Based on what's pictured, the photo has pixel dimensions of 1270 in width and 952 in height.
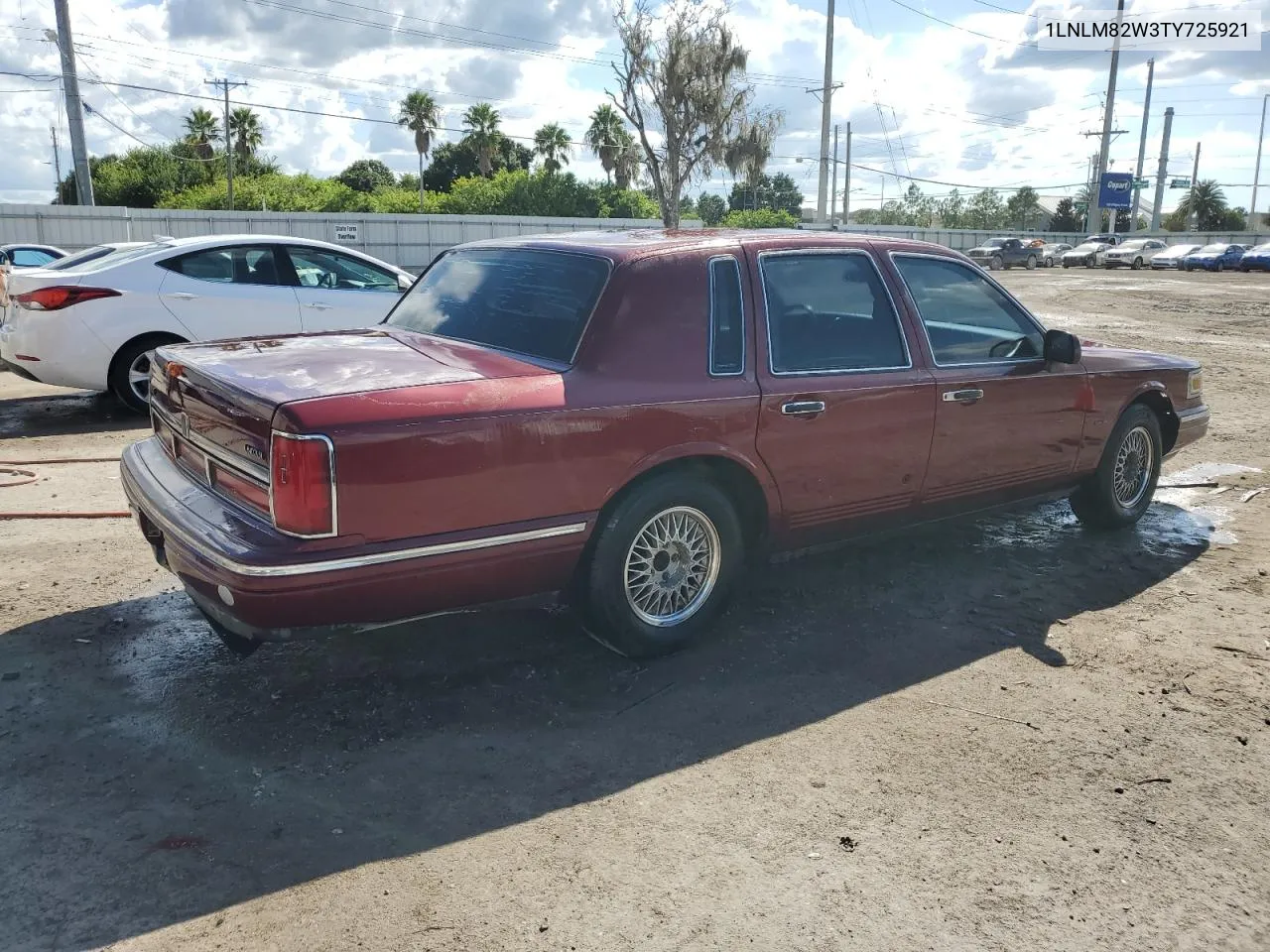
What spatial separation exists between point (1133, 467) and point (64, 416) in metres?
8.54

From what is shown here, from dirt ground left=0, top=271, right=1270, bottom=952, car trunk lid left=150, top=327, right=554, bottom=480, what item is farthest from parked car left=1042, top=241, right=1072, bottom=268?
car trunk lid left=150, top=327, right=554, bottom=480

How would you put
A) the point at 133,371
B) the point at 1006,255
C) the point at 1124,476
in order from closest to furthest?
1. the point at 1124,476
2. the point at 133,371
3. the point at 1006,255

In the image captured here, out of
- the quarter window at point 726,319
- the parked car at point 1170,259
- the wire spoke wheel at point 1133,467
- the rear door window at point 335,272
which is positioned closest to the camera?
the quarter window at point 726,319

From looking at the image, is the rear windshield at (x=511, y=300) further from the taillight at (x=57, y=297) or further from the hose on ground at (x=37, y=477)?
the taillight at (x=57, y=297)

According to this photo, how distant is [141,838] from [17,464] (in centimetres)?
504

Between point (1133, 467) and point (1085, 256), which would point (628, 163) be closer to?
point (1085, 256)

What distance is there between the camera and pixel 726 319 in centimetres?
413

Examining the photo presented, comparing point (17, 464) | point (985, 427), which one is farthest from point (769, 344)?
point (17, 464)

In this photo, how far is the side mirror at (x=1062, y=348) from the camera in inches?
202

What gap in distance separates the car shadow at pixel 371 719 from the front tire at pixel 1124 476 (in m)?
0.73

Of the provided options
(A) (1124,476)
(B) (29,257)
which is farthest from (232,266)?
(B) (29,257)

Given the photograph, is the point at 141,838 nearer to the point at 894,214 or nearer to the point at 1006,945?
the point at 1006,945

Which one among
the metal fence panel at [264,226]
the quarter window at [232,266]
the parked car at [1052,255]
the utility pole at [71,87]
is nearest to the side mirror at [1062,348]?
the quarter window at [232,266]

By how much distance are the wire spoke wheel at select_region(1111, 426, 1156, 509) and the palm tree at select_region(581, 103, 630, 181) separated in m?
54.0
